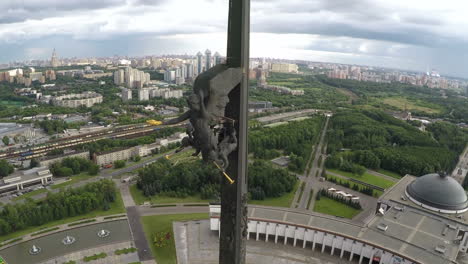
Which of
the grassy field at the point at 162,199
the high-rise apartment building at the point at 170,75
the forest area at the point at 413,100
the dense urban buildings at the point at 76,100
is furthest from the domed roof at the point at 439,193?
the high-rise apartment building at the point at 170,75

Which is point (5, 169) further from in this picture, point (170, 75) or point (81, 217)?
point (170, 75)

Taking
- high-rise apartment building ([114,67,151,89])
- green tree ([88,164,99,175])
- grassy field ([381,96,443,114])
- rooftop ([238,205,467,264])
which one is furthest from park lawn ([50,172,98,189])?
grassy field ([381,96,443,114])

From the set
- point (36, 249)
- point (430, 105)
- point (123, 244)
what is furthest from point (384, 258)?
point (430, 105)

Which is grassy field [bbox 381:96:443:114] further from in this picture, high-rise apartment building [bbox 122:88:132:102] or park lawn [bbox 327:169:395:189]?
high-rise apartment building [bbox 122:88:132:102]

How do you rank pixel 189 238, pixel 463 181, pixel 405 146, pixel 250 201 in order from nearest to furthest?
pixel 189 238 < pixel 250 201 < pixel 463 181 < pixel 405 146

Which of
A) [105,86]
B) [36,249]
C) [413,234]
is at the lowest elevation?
[36,249]

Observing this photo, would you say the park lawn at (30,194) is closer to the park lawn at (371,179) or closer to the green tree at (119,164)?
the green tree at (119,164)

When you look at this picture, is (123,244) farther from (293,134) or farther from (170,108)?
(170,108)
